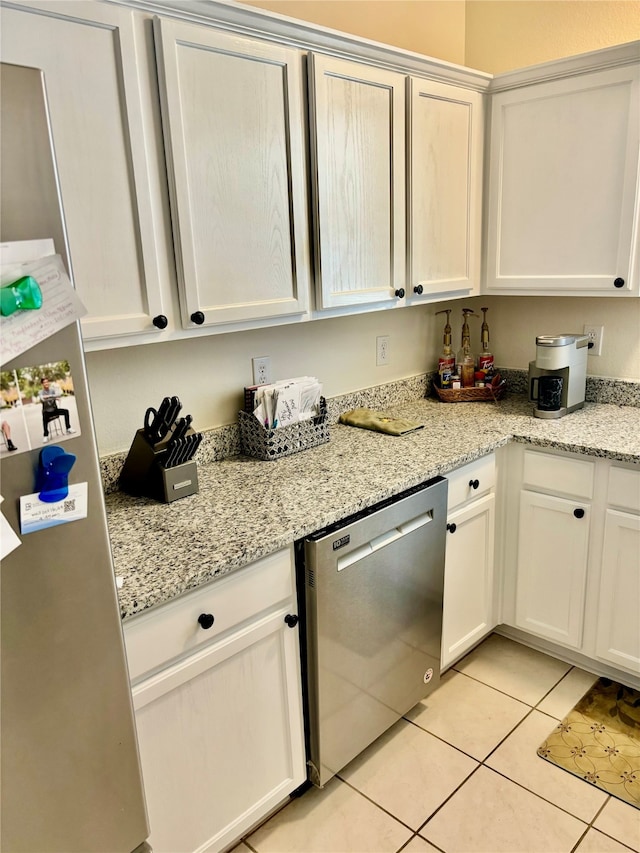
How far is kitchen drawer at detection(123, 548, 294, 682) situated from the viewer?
4.27ft

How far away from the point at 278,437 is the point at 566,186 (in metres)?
1.40

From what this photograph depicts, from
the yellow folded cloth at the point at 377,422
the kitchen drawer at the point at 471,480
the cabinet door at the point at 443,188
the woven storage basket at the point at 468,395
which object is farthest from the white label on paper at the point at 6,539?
the woven storage basket at the point at 468,395

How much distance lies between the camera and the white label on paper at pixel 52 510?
0.89 meters

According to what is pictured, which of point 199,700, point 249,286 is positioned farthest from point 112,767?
point 249,286

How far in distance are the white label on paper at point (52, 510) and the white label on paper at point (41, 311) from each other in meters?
0.21

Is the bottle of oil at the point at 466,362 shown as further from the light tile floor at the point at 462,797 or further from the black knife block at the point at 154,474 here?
the black knife block at the point at 154,474

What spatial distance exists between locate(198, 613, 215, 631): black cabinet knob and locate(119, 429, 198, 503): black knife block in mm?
406

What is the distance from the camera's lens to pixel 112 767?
42.5 inches

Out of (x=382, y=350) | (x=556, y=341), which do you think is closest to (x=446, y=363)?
(x=382, y=350)

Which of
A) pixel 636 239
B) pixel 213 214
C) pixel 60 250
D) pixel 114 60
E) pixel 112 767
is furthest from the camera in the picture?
pixel 636 239

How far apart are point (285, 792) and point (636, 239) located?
2089 millimetres

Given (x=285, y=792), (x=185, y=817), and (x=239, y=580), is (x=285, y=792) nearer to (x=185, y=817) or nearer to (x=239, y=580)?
(x=185, y=817)

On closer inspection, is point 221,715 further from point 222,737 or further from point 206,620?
point 206,620

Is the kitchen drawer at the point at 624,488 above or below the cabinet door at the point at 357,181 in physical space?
below
